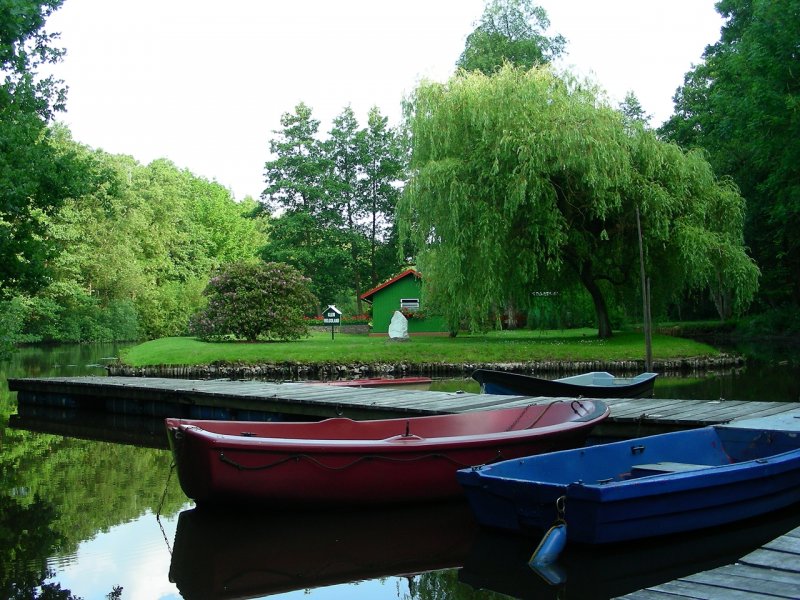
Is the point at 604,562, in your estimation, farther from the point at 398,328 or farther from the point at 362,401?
the point at 398,328

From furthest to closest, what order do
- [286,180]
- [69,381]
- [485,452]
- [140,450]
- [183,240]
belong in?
[183,240]
[286,180]
[69,381]
[140,450]
[485,452]

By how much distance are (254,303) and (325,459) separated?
22.8 meters

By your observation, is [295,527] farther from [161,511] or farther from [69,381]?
[69,381]

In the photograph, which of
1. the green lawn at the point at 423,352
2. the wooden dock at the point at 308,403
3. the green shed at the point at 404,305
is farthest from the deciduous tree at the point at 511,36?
the wooden dock at the point at 308,403

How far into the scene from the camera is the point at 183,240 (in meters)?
57.2

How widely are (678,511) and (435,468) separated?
250 centimetres

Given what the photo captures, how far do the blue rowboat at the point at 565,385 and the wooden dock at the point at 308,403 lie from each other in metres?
1.60

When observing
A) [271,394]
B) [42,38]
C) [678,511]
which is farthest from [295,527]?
[42,38]

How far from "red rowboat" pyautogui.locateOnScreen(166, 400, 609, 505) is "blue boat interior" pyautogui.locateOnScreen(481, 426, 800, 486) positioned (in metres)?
1.19

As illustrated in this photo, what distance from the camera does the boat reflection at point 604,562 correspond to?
5.85 metres

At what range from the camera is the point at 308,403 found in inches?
491

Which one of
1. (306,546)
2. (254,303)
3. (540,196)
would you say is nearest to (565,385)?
(306,546)

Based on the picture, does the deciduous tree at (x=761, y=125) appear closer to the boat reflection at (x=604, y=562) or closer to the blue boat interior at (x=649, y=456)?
the blue boat interior at (x=649, y=456)

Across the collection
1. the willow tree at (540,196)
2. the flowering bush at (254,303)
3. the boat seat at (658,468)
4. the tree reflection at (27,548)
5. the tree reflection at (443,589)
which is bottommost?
the tree reflection at (443,589)
